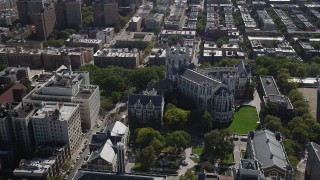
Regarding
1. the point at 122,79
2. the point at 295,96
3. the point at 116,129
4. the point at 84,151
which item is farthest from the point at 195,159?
the point at 122,79

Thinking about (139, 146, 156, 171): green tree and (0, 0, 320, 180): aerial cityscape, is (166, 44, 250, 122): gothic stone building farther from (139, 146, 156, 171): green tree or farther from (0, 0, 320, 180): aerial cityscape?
(139, 146, 156, 171): green tree

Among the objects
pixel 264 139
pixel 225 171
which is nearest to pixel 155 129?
pixel 225 171

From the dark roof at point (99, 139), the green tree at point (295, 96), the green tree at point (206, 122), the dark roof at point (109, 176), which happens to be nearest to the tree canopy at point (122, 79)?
the green tree at point (206, 122)

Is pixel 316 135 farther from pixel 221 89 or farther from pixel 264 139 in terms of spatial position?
pixel 221 89

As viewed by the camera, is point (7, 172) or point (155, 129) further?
point (155, 129)

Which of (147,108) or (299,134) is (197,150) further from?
(299,134)
